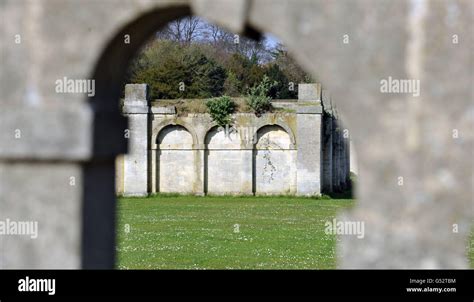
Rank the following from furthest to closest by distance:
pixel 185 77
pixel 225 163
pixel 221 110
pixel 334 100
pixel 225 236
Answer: pixel 185 77
pixel 225 163
pixel 221 110
pixel 225 236
pixel 334 100

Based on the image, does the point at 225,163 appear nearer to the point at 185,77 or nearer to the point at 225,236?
the point at 185,77

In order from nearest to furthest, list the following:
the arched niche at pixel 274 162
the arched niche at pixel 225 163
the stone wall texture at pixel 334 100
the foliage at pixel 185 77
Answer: the stone wall texture at pixel 334 100
the arched niche at pixel 274 162
the arched niche at pixel 225 163
the foliage at pixel 185 77

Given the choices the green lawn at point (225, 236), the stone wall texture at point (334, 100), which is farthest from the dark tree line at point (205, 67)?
the stone wall texture at point (334, 100)

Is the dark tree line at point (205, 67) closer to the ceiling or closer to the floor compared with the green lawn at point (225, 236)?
closer to the ceiling

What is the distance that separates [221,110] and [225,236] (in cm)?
1294

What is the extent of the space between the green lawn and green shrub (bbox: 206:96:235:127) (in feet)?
13.6

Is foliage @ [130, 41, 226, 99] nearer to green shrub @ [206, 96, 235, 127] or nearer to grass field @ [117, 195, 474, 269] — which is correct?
green shrub @ [206, 96, 235, 127]

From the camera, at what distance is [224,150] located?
27.0m

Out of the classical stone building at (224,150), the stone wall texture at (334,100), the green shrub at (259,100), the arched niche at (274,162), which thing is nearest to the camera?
the stone wall texture at (334,100)

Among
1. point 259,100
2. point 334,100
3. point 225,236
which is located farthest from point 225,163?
point 334,100

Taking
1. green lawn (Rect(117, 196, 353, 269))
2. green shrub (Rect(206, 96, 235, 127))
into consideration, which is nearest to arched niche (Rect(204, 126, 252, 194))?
green shrub (Rect(206, 96, 235, 127))

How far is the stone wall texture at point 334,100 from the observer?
135 inches

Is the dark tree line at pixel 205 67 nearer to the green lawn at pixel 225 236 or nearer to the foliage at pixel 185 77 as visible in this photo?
the foliage at pixel 185 77
